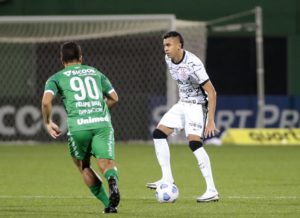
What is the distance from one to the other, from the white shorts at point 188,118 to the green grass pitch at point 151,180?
806 millimetres

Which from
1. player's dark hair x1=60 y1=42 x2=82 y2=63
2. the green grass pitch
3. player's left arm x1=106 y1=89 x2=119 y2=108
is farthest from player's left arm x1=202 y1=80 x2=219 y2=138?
player's dark hair x1=60 y1=42 x2=82 y2=63

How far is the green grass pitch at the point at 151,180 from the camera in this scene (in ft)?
35.0

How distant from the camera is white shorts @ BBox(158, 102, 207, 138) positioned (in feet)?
39.5

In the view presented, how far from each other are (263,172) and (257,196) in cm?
407

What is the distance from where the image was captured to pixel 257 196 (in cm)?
1235

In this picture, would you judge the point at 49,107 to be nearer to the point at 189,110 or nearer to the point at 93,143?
the point at 93,143

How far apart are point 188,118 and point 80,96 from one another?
2077 mm

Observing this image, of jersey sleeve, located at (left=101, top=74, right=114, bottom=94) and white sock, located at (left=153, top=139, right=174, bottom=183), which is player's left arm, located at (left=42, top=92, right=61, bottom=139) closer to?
jersey sleeve, located at (left=101, top=74, right=114, bottom=94)

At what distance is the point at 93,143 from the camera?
1030 centimetres

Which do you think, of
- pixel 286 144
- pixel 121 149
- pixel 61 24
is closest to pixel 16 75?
pixel 61 24

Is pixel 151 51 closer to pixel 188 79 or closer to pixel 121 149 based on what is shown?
pixel 121 149

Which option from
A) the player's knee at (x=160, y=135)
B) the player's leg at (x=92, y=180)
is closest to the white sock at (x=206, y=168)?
the player's knee at (x=160, y=135)

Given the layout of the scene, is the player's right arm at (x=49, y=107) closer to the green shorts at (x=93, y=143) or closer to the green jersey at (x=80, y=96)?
the green jersey at (x=80, y=96)

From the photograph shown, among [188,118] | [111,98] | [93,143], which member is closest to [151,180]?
[188,118]
